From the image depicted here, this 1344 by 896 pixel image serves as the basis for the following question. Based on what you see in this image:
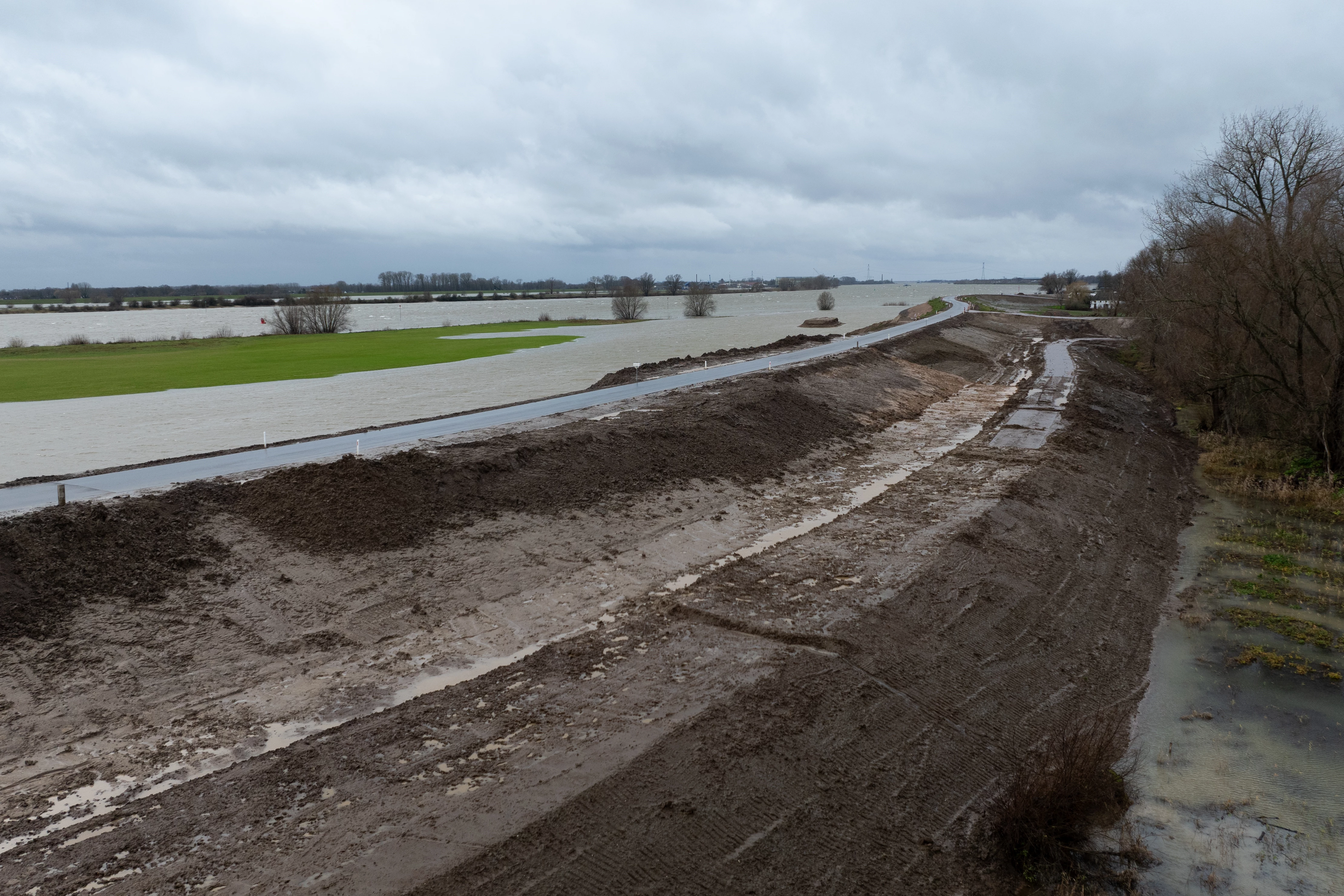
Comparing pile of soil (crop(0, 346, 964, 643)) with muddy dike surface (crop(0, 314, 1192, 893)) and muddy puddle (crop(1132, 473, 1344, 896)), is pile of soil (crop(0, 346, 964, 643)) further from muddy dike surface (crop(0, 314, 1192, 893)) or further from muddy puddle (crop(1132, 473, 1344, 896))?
muddy puddle (crop(1132, 473, 1344, 896))

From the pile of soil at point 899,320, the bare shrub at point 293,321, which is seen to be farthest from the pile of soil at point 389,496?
the bare shrub at point 293,321

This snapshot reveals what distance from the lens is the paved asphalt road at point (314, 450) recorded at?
12609mm

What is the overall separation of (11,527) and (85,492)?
2.60 meters

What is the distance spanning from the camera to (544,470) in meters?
15.2

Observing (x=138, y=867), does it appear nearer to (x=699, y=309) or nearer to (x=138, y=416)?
(x=138, y=416)

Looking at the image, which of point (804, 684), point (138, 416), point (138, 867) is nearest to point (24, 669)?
point (138, 867)

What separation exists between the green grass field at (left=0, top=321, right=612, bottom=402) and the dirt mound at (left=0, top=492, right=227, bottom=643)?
74.2ft

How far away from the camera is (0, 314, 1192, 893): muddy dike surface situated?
6020 mm

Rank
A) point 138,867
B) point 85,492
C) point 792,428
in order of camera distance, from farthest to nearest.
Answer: point 792,428 < point 85,492 < point 138,867

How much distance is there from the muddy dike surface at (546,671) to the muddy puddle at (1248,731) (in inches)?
24.3

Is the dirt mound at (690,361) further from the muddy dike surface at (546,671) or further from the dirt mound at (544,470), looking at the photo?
the muddy dike surface at (546,671)

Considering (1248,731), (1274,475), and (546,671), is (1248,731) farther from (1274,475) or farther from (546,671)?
(1274,475)

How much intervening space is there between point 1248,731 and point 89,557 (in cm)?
1337

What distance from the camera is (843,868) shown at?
6105 mm
